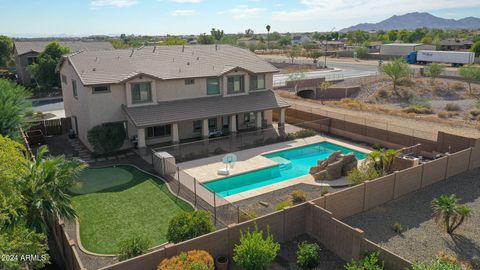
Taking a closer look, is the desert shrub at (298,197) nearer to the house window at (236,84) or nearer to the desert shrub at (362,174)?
the desert shrub at (362,174)

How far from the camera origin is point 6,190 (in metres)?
13.1

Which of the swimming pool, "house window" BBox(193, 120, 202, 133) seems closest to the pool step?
the swimming pool

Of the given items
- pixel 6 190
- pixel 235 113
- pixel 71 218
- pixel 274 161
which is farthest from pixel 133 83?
pixel 6 190

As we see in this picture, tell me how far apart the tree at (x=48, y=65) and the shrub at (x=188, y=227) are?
51.1m

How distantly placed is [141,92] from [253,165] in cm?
1144

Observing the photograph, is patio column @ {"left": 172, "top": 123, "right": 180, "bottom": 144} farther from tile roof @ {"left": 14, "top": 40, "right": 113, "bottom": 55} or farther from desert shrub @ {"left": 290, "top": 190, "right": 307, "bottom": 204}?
tile roof @ {"left": 14, "top": 40, "right": 113, "bottom": 55}

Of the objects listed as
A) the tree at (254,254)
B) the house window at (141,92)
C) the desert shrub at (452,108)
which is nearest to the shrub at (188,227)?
the tree at (254,254)

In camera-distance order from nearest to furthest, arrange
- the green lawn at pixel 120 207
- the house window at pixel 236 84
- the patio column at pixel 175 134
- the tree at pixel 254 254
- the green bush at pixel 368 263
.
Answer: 1. the green bush at pixel 368 263
2. the tree at pixel 254 254
3. the green lawn at pixel 120 207
4. the patio column at pixel 175 134
5. the house window at pixel 236 84

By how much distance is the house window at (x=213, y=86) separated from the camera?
1419 inches

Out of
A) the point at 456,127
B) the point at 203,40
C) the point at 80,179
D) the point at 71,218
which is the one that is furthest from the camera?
the point at 203,40

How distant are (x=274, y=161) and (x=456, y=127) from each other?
66.9 feet

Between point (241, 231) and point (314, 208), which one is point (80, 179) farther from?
point (314, 208)

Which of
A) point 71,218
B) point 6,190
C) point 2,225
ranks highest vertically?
point 6,190

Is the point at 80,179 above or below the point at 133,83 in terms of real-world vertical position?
below
